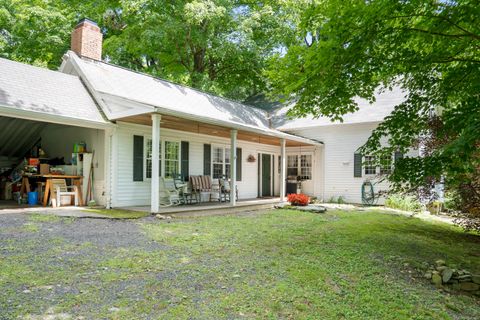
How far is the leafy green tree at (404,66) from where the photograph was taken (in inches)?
179

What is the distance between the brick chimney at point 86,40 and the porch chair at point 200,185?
5300 millimetres

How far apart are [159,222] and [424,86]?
19.5 ft

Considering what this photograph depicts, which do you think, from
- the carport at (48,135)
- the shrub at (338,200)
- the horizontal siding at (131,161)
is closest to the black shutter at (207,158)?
the horizontal siding at (131,161)

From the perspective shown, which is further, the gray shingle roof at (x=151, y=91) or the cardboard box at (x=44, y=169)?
the gray shingle roof at (x=151, y=91)

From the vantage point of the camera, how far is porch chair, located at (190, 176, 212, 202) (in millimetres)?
10477

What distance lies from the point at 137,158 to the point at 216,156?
138 inches

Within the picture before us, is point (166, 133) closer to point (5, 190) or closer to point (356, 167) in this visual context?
point (5, 190)

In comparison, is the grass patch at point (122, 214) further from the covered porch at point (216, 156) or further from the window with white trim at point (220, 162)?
the window with white trim at point (220, 162)

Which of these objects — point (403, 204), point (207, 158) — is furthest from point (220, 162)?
point (403, 204)

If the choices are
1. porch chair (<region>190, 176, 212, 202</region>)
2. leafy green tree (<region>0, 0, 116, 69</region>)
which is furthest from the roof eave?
leafy green tree (<region>0, 0, 116, 69</region>)

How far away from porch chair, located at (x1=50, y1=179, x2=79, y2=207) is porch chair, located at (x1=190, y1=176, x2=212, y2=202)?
11.3ft

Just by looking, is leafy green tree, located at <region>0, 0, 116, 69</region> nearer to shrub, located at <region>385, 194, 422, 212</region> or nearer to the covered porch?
the covered porch

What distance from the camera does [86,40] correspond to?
10.4 m

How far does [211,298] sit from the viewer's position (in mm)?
3172
